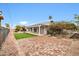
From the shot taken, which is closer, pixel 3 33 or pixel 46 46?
pixel 46 46

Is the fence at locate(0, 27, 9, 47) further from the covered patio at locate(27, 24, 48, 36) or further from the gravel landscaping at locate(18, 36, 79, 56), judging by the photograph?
the covered patio at locate(27, 24, 48, 36)

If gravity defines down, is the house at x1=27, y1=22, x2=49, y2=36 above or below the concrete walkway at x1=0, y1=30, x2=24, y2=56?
above

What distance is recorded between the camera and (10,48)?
5902 millimetres

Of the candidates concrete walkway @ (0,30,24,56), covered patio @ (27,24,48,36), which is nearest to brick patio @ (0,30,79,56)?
concrete walkway @ (0,30,24,56)

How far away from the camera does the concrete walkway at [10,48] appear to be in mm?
5844

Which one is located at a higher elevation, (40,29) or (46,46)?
(40,29)

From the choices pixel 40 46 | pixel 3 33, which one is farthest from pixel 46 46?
pixel 3 33

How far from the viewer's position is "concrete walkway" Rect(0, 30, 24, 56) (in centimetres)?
584

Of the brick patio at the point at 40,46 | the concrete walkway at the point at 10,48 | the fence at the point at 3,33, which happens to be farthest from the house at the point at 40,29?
the fence at the point at 3,33

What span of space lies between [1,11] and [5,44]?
77cm

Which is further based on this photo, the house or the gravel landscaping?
the house

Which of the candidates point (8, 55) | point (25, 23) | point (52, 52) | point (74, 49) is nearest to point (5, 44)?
point (8, 55)

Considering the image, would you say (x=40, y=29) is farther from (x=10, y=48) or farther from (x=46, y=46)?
(x=10, y=48)

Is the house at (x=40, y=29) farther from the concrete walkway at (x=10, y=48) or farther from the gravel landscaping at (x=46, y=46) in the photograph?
the concrete walkway at (x=10, y=48)
